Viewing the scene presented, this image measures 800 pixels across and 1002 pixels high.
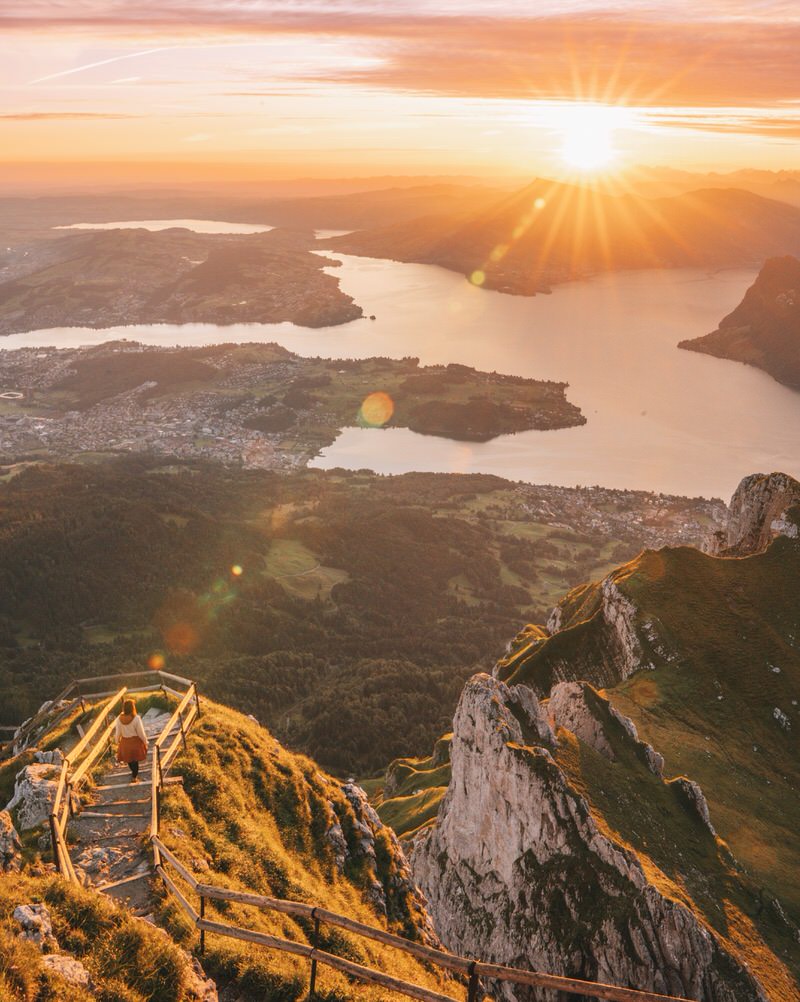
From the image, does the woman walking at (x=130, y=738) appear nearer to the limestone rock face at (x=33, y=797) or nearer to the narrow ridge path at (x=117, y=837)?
the narrow ridge path at (x=117, y=837)

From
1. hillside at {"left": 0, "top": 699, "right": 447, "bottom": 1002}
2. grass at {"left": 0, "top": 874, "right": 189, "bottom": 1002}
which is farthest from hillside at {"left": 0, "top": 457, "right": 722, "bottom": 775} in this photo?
grass at {"left": 0, "top": 874, "right": 189, "bottom": 1002}

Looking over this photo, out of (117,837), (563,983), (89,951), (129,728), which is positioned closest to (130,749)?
(129,728)

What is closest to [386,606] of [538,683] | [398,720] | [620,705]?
[398,720]

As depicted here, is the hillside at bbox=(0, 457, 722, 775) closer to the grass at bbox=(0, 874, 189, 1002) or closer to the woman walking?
the woman walking

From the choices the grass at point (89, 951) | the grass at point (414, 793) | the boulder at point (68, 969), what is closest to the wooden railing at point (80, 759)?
the grass at point (89, 951)

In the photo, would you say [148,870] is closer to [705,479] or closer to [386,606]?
[386,606]
